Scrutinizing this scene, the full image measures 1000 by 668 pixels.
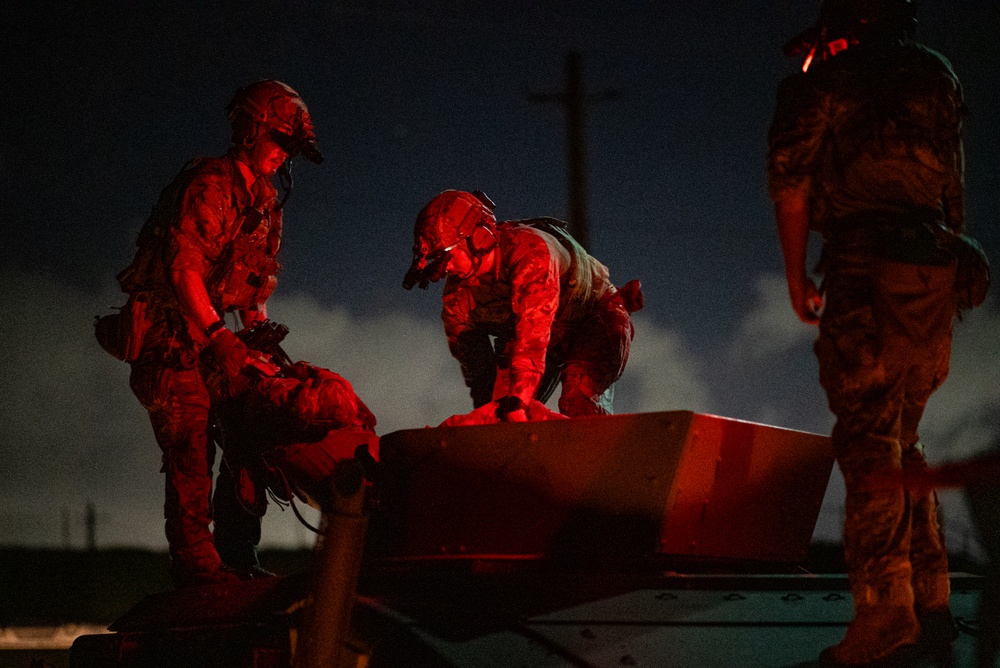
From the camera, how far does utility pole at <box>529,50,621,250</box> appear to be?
1245 centimetres

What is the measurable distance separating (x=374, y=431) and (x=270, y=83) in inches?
76.3

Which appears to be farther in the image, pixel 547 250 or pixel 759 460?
pixel 547 250

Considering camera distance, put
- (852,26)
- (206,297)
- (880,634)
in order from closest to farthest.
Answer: (880,634), (852,26), (206,297)

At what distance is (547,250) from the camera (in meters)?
5.67

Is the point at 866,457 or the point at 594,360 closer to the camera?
the point at 866,457

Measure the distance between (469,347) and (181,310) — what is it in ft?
4.65

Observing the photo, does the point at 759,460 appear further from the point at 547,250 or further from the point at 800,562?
the point at 547,250

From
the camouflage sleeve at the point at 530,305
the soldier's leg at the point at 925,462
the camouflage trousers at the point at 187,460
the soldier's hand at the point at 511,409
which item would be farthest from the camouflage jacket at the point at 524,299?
the soldier's leg at the point at 925,462

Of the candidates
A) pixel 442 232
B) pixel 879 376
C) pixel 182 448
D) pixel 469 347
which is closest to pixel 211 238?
pixel 182 448

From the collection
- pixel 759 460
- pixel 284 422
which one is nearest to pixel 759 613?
pixel 759 460

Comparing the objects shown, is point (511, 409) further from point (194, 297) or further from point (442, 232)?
point (194, 297)

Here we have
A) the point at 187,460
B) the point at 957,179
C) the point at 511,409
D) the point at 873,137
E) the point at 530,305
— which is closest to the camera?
the point at 873,137

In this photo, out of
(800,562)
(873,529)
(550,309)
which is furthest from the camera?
(550,309)

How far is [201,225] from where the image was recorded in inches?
233
